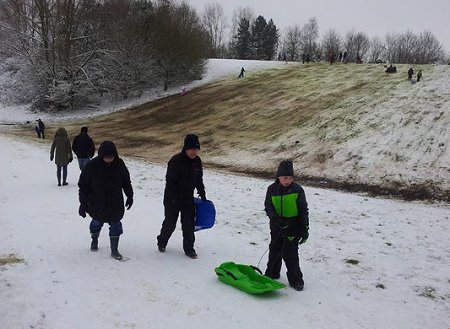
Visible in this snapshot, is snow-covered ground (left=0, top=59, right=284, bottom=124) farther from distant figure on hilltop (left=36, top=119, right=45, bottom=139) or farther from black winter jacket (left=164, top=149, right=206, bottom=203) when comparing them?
black winter jacket (left=164, top=149, right=206, bottom=203)

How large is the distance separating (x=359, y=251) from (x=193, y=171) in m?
4.04

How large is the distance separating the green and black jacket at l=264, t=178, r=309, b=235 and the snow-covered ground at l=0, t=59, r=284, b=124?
39.8 m

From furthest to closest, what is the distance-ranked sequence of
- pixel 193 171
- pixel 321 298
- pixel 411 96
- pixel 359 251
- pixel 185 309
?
1. pixel 411 96
2. pixel 359 251
3. pixel 193 171
4. pixel 321 298
5. pixel 185 309

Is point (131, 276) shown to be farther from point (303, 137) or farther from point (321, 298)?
point (303, 137)

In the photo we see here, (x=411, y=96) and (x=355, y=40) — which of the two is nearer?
(x=411, y=96)

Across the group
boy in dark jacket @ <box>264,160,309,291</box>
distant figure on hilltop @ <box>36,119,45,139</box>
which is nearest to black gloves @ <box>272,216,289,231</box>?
boy in dark jacket @ <box>264,160,309,291</box>

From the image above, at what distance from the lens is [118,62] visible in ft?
150

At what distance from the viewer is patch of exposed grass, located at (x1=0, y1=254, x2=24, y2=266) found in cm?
665

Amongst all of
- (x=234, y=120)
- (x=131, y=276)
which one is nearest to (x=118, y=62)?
(x=234, y=120)

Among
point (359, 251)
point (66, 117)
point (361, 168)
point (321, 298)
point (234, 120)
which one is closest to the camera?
point (321, 298)

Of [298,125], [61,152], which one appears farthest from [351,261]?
[298,125]

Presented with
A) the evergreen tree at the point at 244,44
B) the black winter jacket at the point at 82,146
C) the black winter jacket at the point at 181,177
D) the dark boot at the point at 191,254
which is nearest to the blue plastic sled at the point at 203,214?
the black winter jacket at the point at 181,177

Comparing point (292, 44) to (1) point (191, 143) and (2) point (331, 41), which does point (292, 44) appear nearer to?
(2) point (331, 41)

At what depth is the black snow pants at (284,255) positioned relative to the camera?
6516 millimetres
